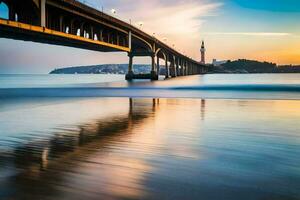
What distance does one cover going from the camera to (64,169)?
7.68 meters

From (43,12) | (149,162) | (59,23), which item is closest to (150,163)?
(149,162)

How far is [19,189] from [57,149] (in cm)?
369

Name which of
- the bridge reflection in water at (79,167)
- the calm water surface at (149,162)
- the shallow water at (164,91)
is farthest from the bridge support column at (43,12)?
the bridge reflection in water at (79,167)

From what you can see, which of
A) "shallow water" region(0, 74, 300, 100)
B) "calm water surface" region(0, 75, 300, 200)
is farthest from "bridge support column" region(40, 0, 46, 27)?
"calm water surface" region(0, 75, 300, 200)

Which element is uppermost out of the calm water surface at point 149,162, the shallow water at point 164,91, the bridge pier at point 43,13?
the bridge pier at point 43,13

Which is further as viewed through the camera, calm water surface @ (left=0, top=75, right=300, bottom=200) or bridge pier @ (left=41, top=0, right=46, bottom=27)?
bridge pier @ (left=41, top=0, right=46, bottom=27)

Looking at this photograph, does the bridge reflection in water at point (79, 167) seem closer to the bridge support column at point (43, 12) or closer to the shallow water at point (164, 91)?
the shallow water at point (164, 91)

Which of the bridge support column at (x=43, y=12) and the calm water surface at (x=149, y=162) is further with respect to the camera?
the bridge support column at (x=43, y=12)

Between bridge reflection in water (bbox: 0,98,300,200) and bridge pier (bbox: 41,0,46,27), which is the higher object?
bridge pier (bbox: 41,0,46,27)

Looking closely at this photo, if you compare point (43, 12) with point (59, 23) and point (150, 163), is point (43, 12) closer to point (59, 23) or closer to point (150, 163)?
point (59, 23)

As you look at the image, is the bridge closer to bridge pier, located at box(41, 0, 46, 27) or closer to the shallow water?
bridge pier, located at box(41, 0, 46, 27)

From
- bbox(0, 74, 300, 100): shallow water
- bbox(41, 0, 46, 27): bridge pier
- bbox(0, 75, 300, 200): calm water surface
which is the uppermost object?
bbox(41, 0, 46, 27): bridge pier

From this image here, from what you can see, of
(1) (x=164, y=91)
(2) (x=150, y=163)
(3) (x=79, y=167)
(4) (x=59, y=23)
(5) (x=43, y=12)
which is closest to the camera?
(3) (x=79, y=167)

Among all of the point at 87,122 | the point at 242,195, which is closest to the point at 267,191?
the point at 242,195
